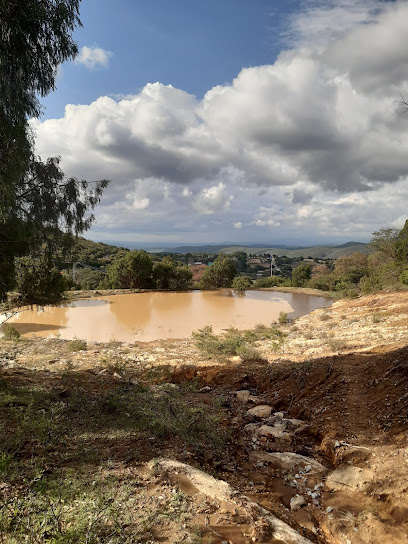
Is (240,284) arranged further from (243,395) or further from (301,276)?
(243,395)

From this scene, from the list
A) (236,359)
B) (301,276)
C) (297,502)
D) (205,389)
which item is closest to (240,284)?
(301,276)

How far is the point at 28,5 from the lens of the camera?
4188mm

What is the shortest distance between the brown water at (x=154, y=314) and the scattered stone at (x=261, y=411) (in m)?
10.3

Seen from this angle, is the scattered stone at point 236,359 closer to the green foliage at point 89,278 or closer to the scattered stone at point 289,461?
the scattered stone at point 289,461

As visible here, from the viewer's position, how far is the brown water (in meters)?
16.7

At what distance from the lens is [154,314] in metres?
22.2

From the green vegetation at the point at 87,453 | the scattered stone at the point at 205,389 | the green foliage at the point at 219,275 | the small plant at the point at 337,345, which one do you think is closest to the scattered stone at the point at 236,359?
the scattered stone at the point at 205,389

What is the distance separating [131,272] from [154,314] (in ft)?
42.9

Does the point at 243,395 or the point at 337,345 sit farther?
the point at 337,345

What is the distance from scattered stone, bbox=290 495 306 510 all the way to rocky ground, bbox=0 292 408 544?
0.02 m

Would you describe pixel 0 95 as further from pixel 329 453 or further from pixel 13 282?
pixel 329 453

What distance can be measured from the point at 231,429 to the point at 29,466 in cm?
271

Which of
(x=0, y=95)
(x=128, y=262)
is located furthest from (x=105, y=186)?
→ (x=128, y=262)

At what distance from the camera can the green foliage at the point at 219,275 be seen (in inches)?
1511
